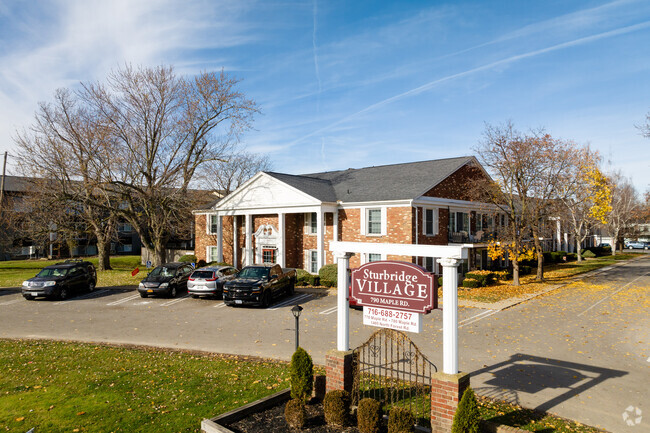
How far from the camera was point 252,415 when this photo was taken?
7.50m

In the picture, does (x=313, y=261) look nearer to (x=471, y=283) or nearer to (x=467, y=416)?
(x=471, y=283)

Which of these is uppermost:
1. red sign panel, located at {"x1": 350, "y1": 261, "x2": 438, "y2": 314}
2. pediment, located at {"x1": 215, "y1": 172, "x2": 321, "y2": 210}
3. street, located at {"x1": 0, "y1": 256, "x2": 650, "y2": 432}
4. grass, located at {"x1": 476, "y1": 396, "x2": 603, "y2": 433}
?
pediment, located at {"x1": 215, "y1": 172, "x2": 321, "y2": 210}

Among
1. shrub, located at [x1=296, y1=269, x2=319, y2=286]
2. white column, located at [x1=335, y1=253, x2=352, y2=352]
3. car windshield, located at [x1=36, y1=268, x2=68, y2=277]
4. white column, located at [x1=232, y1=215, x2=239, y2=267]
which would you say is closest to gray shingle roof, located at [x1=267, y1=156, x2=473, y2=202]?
shrub, located at [x1=296, y1=269, x2=319, y2=286]

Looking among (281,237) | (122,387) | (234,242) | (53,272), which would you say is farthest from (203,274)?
(122,387)

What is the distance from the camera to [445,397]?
6.59 meters

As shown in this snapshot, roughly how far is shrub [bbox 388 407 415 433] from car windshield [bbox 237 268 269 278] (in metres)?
14.0

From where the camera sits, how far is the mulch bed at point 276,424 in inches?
275

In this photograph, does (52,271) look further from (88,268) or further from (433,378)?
(433,378)

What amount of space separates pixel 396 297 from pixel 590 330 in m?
10.8

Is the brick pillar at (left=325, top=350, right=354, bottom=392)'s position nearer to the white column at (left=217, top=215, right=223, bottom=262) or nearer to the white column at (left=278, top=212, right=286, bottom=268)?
the white column at (left=278, top=212, right=286, bottom=268)

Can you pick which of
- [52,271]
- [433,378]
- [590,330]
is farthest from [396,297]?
[52,271]

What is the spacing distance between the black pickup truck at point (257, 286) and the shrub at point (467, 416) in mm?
13346

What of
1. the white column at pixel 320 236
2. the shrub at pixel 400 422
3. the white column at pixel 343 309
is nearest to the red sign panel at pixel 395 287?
the white column at pixel 343 309

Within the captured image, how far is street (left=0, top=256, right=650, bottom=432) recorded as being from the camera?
8.86 m
